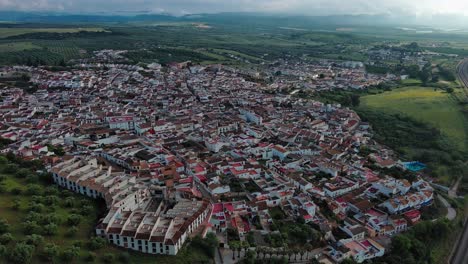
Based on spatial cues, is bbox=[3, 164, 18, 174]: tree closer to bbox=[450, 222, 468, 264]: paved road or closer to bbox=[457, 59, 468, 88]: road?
bbox=[450, 222, 468, 264]: paved road

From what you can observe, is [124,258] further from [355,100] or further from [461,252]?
[355,100]

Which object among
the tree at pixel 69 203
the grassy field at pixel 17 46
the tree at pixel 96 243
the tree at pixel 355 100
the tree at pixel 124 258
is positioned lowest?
the tree at pixel 355 100

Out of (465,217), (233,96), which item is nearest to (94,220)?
(465,217)

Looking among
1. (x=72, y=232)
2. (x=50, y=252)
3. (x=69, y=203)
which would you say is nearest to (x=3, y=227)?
(x=72, y=232)

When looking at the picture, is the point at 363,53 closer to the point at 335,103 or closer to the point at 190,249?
the point at 335,103

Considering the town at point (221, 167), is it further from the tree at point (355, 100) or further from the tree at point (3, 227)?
the tree at point (355, 100)

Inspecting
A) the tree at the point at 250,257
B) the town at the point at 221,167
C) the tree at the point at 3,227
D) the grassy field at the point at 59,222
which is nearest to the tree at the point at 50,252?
the grassy field at the point at 59,222
